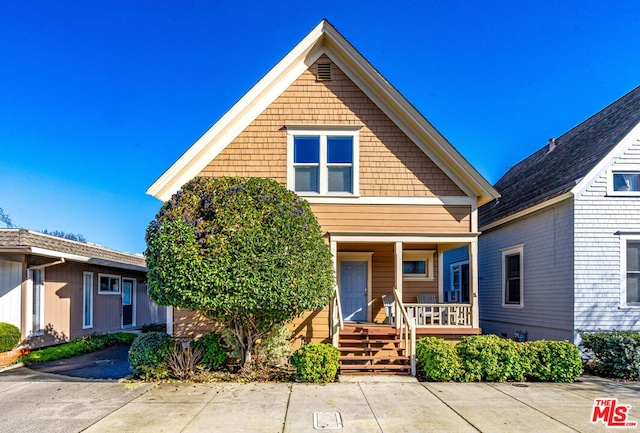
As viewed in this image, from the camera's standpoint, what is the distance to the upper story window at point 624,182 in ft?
37.1

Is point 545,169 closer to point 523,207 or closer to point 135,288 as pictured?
point 523,207

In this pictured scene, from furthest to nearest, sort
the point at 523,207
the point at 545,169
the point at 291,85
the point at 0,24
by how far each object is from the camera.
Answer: the point at 0,24 < the point at 545,169 < the point at 523,207 < the point at 291,85

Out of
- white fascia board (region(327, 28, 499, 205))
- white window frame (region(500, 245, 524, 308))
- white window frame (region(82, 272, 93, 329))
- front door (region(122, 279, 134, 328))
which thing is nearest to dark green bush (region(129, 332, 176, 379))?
white window frame (region(82, 272, 93, 329))

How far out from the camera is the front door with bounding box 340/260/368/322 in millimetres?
12633

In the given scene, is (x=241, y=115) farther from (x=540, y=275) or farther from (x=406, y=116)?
(x=540, y=275)

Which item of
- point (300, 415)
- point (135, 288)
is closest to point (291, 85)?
point (300, 415)

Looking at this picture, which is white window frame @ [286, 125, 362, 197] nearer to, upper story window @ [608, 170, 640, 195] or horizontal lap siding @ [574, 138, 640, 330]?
horizontal lap siding @ [574, 138, 640, 330]

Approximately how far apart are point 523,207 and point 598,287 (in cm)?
321

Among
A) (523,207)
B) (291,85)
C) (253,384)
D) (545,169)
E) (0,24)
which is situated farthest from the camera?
(0,24)

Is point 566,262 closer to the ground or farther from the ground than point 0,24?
closer to the ground

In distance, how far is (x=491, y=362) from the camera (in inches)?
367

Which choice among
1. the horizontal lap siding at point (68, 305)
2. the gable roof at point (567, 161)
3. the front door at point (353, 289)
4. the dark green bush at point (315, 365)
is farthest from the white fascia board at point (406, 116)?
the horizontal lap siding at point (68, 305)

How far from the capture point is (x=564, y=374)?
9.38 m

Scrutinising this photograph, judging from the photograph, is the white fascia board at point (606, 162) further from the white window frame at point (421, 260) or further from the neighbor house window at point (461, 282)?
the neighbor house window at point (461, 282)
